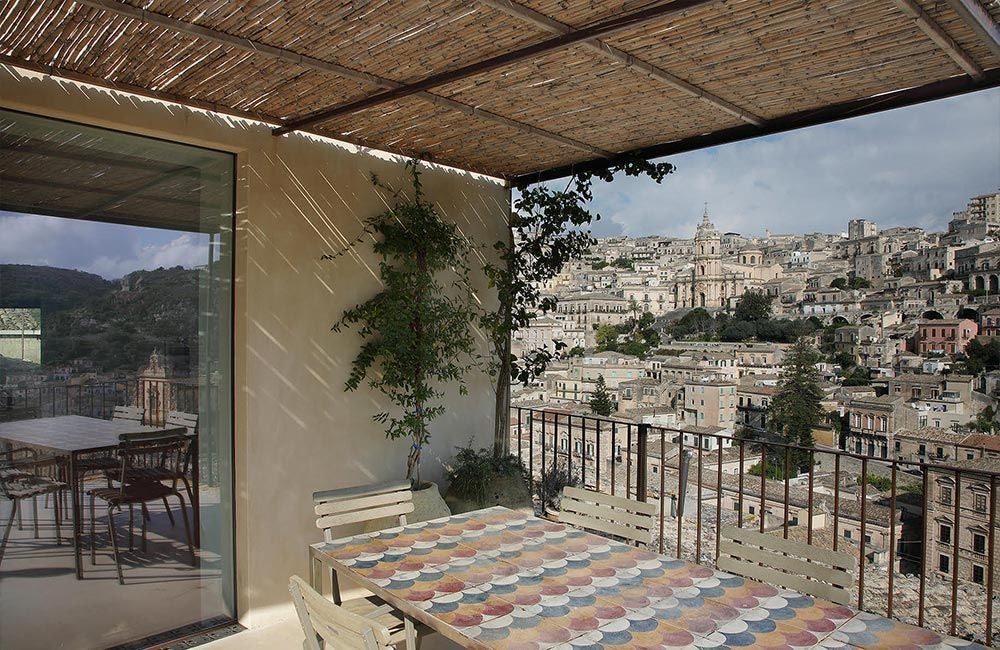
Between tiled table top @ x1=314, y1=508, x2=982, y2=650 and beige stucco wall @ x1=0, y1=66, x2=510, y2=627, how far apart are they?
4.26 ft

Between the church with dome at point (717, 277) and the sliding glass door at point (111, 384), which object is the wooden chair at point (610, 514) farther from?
the church with dome at point (717, 277)

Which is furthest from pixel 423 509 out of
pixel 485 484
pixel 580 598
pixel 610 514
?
pixel 580 598

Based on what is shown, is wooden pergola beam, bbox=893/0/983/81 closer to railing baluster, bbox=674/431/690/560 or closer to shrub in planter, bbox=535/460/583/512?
railing baluster, bbox=674/431/690/560

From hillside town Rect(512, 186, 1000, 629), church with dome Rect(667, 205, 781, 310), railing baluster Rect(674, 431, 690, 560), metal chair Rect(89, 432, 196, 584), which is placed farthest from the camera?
church with dome Rect(667, 205, 781, 310)

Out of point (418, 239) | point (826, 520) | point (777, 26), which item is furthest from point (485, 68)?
point (826, 520)

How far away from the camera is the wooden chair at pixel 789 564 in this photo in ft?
7.55

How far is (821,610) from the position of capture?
2.05 metres

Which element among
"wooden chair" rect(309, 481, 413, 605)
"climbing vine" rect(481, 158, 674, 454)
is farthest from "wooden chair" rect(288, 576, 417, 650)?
"climbing vine" rect(481, 158, 674, 454)

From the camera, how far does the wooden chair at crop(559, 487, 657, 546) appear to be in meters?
3.09

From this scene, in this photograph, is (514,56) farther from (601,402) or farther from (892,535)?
(601,402)

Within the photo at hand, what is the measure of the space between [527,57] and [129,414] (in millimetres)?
2620

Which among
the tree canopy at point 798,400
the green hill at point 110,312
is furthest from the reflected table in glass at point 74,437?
the tree canopy at point 798,400

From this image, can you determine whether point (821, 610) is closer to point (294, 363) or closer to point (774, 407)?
point (294, 363)

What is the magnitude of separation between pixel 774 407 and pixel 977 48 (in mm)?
3487
